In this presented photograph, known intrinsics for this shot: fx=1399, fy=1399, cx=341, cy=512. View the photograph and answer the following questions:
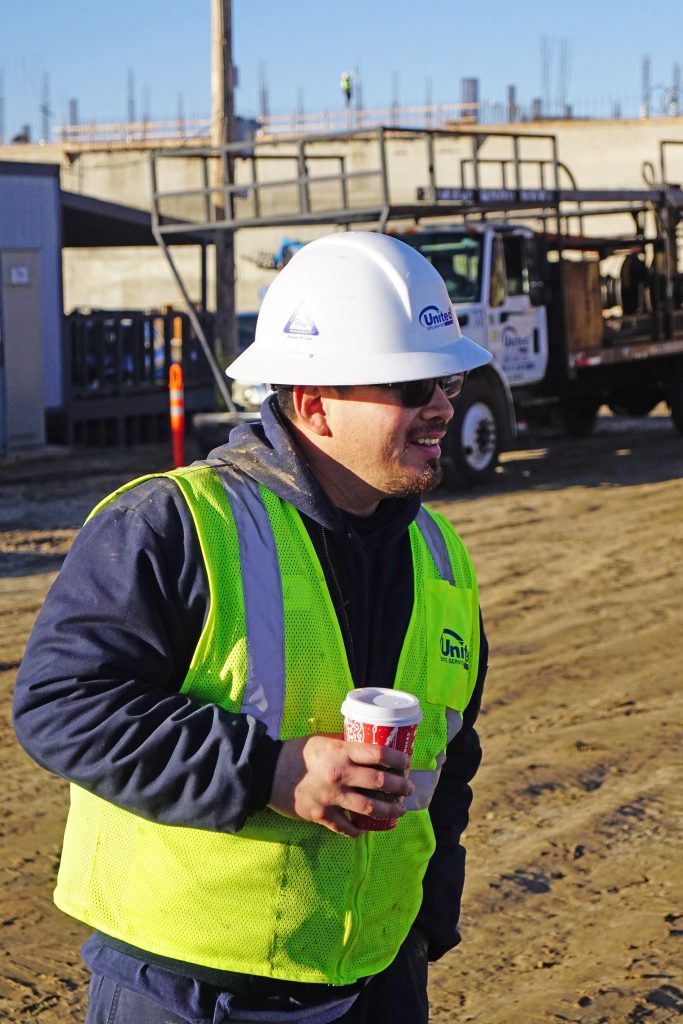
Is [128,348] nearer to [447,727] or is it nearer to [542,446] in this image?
[542,446]

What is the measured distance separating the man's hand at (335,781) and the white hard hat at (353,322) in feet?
2.03

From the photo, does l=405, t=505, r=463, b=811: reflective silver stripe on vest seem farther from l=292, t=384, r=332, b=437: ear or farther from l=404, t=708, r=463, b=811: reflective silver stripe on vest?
l=292, t=384, r=332, b=437: ear

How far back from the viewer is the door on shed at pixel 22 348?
52.2ft

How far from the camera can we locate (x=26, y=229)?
1667 centimetres

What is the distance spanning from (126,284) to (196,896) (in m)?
37.9

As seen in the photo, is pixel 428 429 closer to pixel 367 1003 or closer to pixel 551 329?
pixel 367 1003

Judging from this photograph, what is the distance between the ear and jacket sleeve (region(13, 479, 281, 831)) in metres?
0.34

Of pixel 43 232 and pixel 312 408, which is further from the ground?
pixel 43 232

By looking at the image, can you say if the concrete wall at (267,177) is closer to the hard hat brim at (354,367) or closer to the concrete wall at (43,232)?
the concrete wall at (43,232)

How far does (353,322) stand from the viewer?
2295 mm

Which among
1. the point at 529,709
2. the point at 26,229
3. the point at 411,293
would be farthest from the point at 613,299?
the point at 411,293

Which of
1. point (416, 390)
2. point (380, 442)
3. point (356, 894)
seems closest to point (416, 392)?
point (416, 390)

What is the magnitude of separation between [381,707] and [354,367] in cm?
61

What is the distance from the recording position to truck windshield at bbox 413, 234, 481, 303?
Result: 44.6ft
